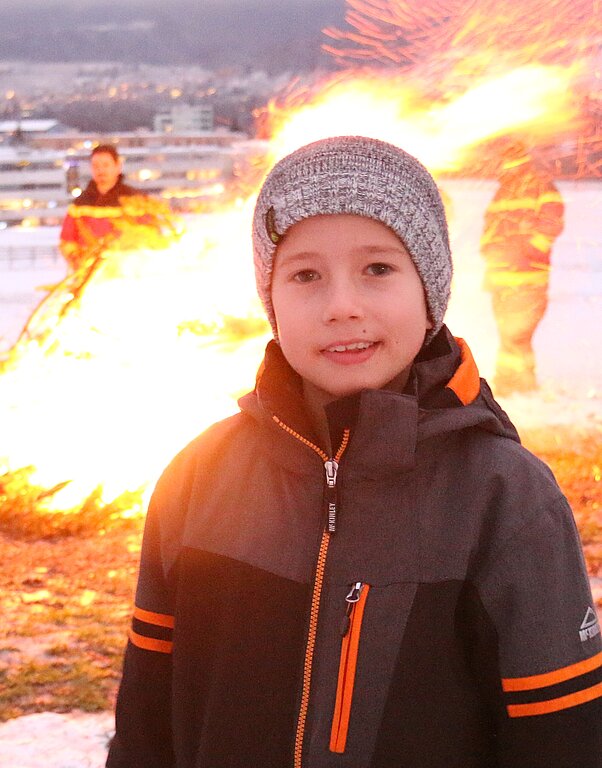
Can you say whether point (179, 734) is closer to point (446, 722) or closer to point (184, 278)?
point (446, 722)

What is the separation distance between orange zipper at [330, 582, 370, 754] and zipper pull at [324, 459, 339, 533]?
0.11 meters

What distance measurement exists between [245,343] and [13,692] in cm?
205

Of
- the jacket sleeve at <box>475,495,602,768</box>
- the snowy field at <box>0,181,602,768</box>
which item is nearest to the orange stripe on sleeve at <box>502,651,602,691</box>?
the jacket sleeve at <box>475,495,602,768</box>

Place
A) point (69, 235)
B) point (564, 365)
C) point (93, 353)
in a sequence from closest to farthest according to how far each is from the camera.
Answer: point (93, 353) < point (69, 235) < point (564, 365)

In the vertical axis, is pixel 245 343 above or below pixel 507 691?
above

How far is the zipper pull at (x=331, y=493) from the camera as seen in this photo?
1.41 m

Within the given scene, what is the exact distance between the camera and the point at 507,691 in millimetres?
1357

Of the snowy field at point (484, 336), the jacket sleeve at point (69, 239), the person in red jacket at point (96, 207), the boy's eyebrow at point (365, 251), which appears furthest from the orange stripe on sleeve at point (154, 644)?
the jacket sleeve at point (69, 239)

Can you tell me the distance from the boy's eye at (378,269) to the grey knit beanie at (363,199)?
44mm

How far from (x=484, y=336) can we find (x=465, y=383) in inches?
221

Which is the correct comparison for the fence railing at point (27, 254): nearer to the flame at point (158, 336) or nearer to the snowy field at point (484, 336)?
the snowy field at point (484, 336)

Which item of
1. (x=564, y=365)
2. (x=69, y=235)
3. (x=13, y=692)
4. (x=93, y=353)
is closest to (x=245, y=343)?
(x=93, y=353)

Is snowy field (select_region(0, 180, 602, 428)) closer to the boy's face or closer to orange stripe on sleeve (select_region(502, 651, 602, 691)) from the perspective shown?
the boy's face

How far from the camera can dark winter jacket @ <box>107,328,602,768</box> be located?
1.35m
